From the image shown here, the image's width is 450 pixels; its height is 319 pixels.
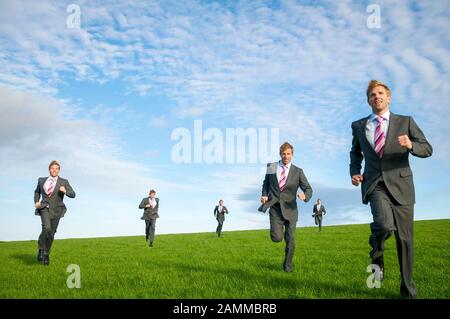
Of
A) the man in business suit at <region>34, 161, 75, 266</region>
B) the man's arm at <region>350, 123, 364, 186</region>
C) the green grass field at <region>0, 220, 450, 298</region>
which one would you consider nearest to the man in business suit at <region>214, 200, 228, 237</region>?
the green grass field at <region>0, 220, 450, 298</region>

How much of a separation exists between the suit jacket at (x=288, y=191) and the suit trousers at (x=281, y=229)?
107 mm

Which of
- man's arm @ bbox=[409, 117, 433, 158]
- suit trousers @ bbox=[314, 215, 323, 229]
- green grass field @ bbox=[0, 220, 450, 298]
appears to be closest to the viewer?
man's arm @ bbox=[409, 117, 433, 158]

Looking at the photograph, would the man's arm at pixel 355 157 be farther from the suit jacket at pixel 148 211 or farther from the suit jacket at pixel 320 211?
A: the suit jacket at pixel 320 211

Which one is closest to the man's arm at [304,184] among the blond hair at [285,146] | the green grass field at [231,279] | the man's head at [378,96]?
the blond hair at [285,146]

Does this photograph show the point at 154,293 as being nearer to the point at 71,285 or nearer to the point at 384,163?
the point at 71,285

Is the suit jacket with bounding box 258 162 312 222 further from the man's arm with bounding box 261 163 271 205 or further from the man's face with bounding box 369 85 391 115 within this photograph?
the man's face with bounding box 369 85 391 115

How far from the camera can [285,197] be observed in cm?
1010

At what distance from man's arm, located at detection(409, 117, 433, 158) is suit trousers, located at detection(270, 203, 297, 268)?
421 cm

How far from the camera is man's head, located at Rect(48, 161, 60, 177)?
12719 millimetres

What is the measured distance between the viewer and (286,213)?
1007cm

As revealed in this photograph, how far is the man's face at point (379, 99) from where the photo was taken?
21.4 feet

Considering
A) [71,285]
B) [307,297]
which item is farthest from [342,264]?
[71,285]
